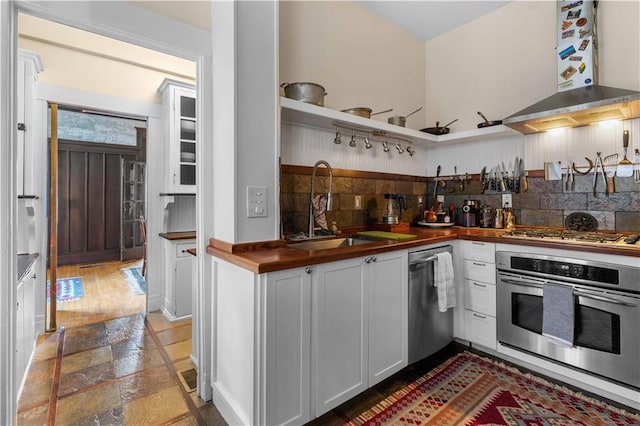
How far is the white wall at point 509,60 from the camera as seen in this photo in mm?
2221

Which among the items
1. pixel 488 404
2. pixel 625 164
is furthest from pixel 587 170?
pixel 488 404

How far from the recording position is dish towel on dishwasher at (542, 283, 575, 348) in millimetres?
1885

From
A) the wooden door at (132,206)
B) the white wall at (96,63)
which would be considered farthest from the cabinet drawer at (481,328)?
the wooden door at (132,206)

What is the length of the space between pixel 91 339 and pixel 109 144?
426 cm

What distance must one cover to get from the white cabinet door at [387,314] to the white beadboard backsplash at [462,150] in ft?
3.22

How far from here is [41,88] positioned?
8.85ft

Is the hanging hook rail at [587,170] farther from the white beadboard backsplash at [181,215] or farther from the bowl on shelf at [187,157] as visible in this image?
the white beadboard backsplash at [181,215]

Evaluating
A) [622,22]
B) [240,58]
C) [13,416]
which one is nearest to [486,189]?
[622,22]

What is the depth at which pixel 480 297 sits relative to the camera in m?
2.37

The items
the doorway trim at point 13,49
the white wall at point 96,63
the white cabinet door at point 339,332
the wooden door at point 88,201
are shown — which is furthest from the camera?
the wooden door at point 88,201

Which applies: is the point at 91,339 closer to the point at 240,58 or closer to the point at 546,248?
the point at 240,58

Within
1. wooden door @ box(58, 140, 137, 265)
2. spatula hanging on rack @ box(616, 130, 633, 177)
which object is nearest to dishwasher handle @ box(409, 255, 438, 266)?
spatula hanging on rack @ box(616, 130, 633, 177)

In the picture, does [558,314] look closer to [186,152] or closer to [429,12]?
[429,12]

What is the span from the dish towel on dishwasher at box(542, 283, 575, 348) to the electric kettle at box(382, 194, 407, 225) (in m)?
1.15
